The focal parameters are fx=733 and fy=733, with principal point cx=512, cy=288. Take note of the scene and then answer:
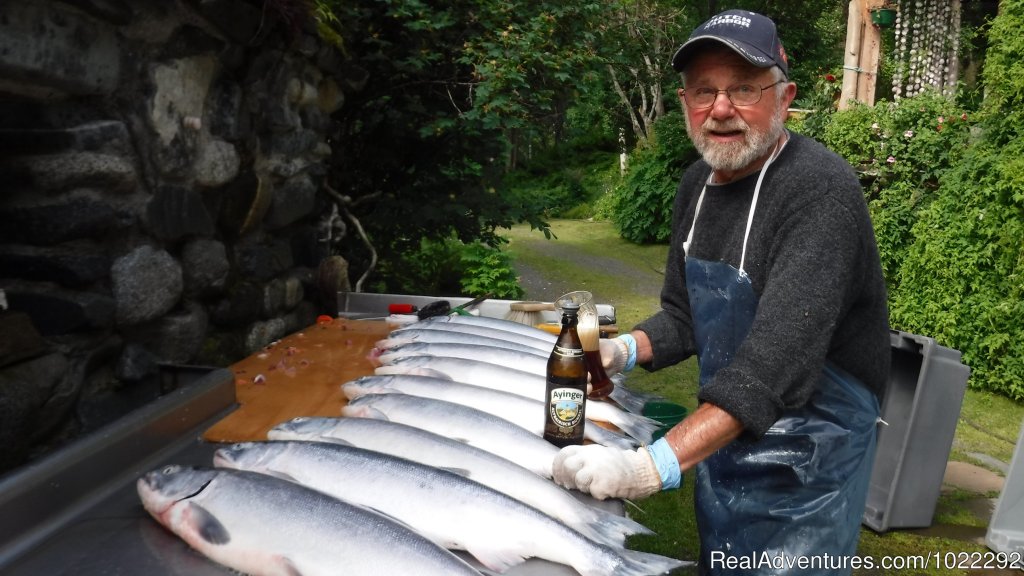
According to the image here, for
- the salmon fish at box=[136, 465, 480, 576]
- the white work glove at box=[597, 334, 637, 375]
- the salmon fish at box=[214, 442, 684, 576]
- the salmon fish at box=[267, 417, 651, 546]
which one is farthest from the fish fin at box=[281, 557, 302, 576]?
the white work glove at box=[597, 334, 637, 375]

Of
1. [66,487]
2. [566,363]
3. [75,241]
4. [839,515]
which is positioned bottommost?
[839,515]

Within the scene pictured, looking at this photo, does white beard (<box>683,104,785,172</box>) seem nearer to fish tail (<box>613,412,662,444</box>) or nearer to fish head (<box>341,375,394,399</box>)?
fish tail (<box>613,412,662,444</box>)

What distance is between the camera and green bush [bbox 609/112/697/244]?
17938 millimetres

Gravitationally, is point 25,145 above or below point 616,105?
below

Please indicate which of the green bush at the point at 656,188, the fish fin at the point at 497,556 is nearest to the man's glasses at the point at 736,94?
the fish fin at the point at 497,556

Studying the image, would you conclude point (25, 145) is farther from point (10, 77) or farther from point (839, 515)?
point (839, 515)

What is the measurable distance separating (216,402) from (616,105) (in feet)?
79.3

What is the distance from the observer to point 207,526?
1.84 meters

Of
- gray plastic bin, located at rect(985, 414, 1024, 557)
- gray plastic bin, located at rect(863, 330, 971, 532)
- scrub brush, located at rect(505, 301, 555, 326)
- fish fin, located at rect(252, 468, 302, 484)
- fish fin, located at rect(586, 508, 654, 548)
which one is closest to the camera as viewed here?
fish fin, located at rect(586, 508, 654, 548)

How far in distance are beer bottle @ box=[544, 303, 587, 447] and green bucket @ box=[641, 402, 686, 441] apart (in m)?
0.81

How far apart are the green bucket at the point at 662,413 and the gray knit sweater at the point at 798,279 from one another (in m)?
0.91

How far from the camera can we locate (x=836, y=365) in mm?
2434

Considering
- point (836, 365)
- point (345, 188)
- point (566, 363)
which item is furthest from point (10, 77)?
point (345, 188)

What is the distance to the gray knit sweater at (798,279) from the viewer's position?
6.72ft
